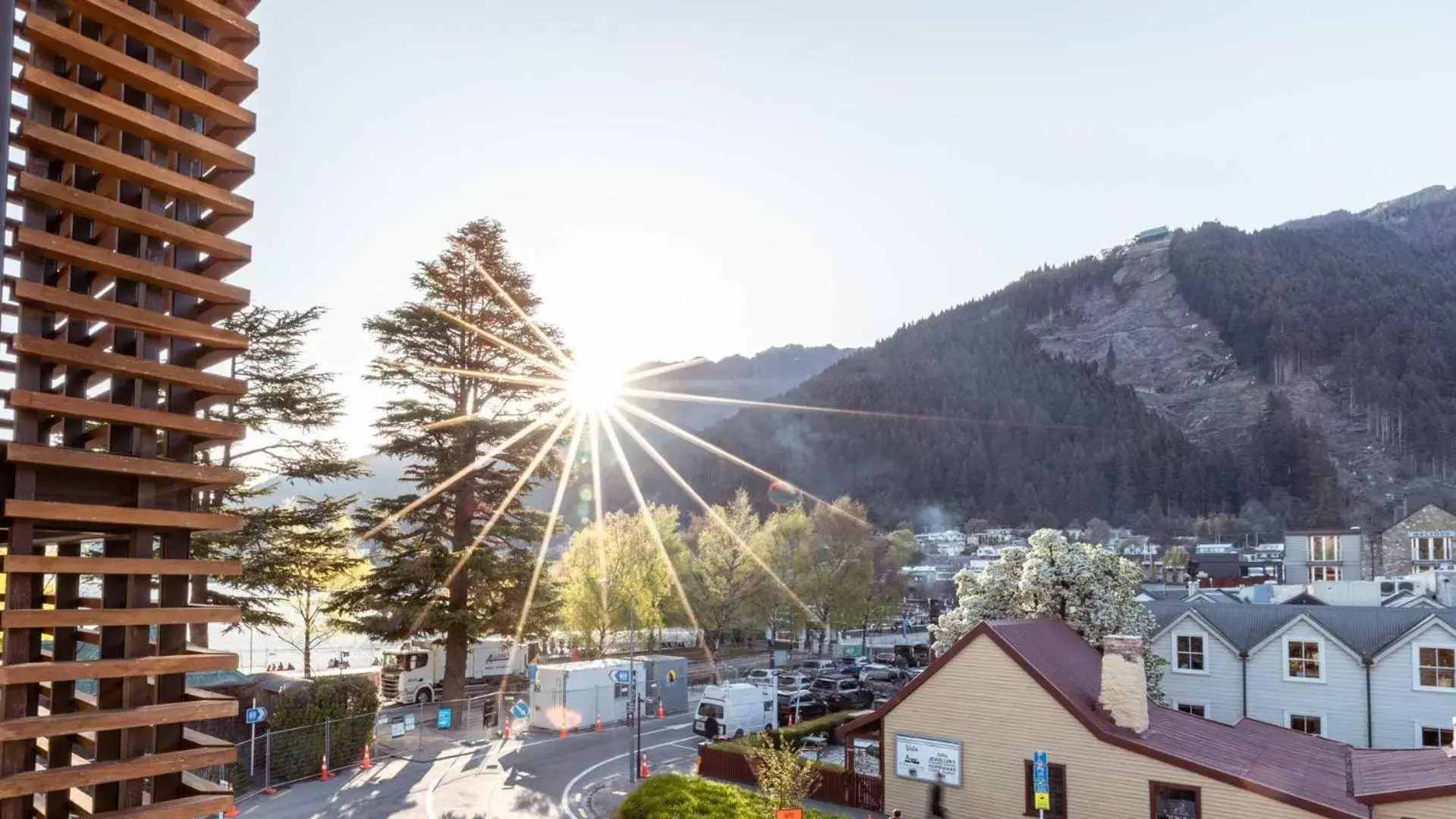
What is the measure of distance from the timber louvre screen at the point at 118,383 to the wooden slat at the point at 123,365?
1cm

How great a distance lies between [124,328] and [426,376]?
37.4 metres

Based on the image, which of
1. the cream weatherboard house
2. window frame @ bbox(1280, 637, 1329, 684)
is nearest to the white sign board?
the cream weatherboard house

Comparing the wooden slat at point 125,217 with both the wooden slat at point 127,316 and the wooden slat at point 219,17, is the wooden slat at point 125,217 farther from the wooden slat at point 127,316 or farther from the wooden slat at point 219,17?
the wooden slat at point 219,17

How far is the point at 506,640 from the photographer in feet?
155

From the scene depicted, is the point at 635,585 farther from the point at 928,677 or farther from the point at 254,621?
the point at 928,677

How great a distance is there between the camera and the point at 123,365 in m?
5.23

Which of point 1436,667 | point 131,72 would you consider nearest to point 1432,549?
point 1436,667

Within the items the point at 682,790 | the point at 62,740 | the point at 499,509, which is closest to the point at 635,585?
the point at 499,509

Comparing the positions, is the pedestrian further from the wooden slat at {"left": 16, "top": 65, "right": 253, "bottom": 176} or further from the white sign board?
the wooden slat at {"left": 16, "top": 65, "right": 253, "bottom": 176}

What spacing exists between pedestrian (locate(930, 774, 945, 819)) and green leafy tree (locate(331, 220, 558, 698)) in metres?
20.5

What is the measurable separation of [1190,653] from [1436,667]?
7630 millimetres

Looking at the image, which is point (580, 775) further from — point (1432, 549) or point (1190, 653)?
point (1432, 549)

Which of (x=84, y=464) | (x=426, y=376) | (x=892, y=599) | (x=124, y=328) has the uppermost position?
(x=426, y=376)

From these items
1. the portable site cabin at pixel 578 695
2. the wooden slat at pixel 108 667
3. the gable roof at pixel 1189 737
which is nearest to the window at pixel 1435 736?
the gable roof at pixel 1189 737
